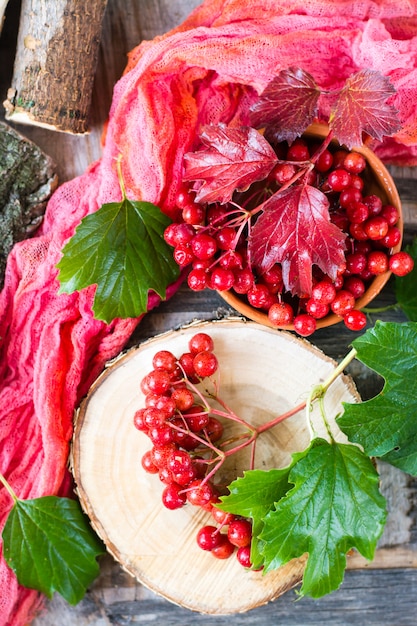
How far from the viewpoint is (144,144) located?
4.26 ft

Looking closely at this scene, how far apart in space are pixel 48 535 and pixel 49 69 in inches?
39.1

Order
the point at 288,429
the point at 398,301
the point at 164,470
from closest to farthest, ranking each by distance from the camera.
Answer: the point at 164,470 → the point at 288,429 → the point at 398,301

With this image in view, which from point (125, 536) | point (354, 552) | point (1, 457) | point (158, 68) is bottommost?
point (354, 552)

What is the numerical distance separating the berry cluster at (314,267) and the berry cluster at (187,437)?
0.14 meters

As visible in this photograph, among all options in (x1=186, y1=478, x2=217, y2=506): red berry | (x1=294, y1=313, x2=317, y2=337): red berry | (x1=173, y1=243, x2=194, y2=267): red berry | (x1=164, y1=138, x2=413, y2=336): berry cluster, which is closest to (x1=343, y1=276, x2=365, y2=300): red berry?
(x1=164, y1=138, x2=413, y2=336): berry cluster

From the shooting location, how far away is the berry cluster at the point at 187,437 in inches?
45.6

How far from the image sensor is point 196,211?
3.83 feet

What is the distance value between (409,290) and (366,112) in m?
0.46

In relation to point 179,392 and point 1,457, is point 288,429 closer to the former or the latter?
point 179,392

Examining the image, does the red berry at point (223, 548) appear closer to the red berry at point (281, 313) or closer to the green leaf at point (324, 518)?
the green leaf at point (324, 518)

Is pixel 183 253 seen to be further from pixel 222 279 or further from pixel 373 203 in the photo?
pixel 373 203

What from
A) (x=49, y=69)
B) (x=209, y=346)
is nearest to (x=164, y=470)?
(x=209, y=346)

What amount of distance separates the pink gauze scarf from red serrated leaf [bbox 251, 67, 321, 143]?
0.17 meters

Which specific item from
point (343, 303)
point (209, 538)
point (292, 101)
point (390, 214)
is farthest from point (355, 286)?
point (209, 538)
